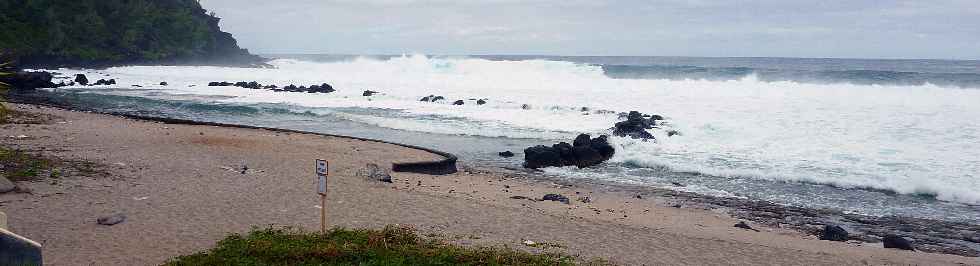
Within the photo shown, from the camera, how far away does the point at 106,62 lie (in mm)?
68250

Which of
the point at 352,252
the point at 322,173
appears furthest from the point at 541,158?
the point at 352,252

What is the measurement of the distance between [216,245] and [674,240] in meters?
5.78

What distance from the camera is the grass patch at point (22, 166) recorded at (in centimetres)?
1132

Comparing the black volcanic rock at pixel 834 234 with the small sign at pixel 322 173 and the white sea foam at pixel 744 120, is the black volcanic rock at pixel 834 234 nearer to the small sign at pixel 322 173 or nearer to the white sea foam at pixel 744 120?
the white sea foam at pixel 744 120

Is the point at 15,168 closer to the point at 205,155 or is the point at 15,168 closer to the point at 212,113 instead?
the point at 205,155

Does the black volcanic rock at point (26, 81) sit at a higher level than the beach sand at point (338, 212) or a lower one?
higher

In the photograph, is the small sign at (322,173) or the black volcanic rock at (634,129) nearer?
the small sign at (322,173)

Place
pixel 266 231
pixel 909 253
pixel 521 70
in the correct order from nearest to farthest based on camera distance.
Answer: pixel 266 231
pixel 909 253
pixel 521 70

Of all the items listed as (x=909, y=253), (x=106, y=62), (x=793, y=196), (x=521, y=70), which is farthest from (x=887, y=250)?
(x=106, y=62)

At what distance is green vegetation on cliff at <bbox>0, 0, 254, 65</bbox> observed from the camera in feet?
203

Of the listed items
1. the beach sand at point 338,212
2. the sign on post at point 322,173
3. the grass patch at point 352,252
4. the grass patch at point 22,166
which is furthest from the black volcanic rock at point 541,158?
the grass patch at point 22,166

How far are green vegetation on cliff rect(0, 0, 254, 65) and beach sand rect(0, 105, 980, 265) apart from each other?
47.7 m

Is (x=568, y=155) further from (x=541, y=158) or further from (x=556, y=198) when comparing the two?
(x=556, y=198)

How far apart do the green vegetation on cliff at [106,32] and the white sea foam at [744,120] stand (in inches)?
684
